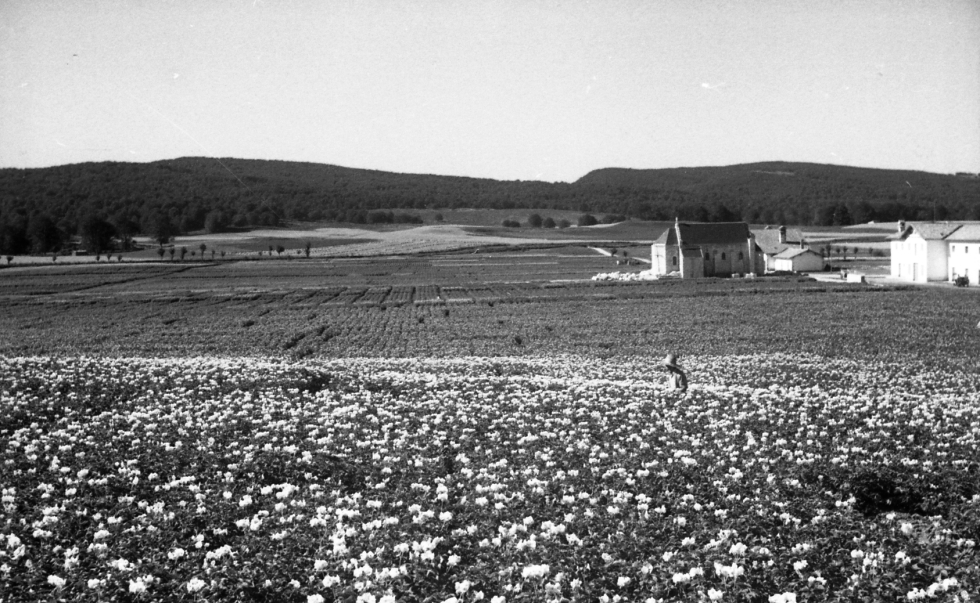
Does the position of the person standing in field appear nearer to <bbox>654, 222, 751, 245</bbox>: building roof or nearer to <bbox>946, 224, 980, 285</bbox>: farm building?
<bbox>946, 224, 980, 285</bbox>: farm building

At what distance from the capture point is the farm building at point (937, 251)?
230ft

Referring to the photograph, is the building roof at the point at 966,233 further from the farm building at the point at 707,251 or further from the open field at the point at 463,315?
the farm building at the point at 707,251

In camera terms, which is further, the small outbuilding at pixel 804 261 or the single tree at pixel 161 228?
the single tree at pixel 161 228

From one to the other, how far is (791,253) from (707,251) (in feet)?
32.4

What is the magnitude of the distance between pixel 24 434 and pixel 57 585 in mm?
7195

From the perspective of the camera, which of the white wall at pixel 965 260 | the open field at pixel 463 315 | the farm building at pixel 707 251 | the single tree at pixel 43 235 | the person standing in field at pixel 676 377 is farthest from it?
the single tree at pixel 43 235

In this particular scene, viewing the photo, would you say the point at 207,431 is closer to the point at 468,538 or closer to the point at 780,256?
the point at 468,538

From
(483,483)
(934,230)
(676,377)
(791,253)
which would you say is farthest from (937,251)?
(483,483)

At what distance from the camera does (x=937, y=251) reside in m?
73.2

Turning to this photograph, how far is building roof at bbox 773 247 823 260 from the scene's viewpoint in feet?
297

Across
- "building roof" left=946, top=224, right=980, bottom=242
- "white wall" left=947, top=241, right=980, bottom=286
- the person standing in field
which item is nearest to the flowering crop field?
the person standing in field

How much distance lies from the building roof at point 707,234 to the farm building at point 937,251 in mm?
15205

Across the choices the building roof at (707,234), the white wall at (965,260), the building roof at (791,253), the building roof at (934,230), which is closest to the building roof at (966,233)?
the white wall at (965,260)

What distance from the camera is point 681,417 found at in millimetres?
15531
